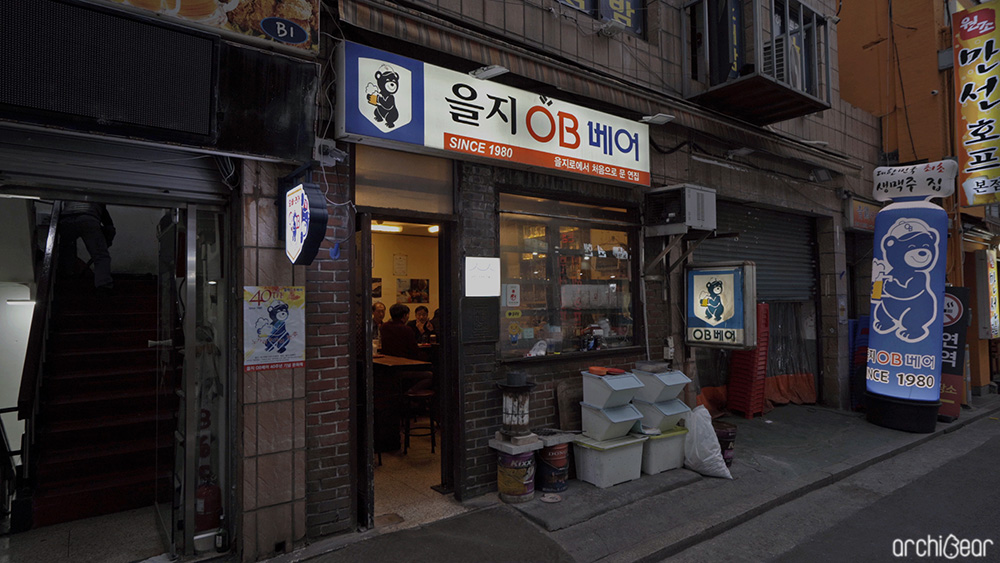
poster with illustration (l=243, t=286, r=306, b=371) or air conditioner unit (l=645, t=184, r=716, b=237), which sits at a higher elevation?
air conditioner unit (l=645, t=184, r=716, b=237)

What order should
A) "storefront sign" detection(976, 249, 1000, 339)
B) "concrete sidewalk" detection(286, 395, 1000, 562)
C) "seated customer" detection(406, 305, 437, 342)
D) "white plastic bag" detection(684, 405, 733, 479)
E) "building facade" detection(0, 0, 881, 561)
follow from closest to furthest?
"building facade" detection(0, 0, 881, 561), "concrete sidewalk" detection(286, 395, 1000, 562), "white plastic bag" detection(684, 405, 733, 479), "seated customer" detection(406, 305, 437, 342), "storefront sign" detection(976, 249, 1000, 339)

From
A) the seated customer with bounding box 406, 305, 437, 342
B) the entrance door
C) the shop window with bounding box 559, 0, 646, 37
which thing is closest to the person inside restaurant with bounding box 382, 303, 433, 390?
the seated customer with bounding box 406, 305, 437, 342

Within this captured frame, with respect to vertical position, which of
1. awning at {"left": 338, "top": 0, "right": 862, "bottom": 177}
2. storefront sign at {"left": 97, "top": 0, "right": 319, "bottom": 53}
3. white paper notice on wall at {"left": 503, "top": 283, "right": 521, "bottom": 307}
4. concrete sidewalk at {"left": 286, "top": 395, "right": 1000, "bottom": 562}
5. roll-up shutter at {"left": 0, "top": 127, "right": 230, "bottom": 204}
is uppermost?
awning at {"left": 338, "top": 0, "right": 862, "bottom": 177}

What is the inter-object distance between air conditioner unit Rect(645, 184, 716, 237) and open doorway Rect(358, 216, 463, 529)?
299 cm

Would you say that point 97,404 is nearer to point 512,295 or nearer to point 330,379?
point 330,379

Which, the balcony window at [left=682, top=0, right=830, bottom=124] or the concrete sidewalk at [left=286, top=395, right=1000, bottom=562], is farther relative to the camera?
the balcony window at [left=682, top=0, right=830, bottom=124]

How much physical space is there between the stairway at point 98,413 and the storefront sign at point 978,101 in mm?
12911

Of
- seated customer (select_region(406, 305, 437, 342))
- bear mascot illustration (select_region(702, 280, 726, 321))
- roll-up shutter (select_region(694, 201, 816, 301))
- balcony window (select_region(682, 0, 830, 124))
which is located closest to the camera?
bear mascot illustration (select_region(702, 280, 726, 321))

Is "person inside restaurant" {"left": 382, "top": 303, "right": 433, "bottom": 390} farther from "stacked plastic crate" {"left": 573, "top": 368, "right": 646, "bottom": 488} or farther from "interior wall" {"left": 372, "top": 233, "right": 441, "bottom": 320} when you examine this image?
"stacked plastic crate" {"left": 573, "top": 368, "right": 646, "bottom": 488}

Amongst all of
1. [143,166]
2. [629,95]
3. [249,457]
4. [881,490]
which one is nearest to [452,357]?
[249,457]

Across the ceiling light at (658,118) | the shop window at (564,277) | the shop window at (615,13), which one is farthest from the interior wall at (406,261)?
the shop window at (615,13)

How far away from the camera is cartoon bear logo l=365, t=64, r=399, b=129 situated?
477 centimetres

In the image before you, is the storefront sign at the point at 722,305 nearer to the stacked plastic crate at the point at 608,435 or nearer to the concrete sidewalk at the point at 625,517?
the concrete sidewalk at the point at 625,517

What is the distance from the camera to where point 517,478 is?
5.41m
